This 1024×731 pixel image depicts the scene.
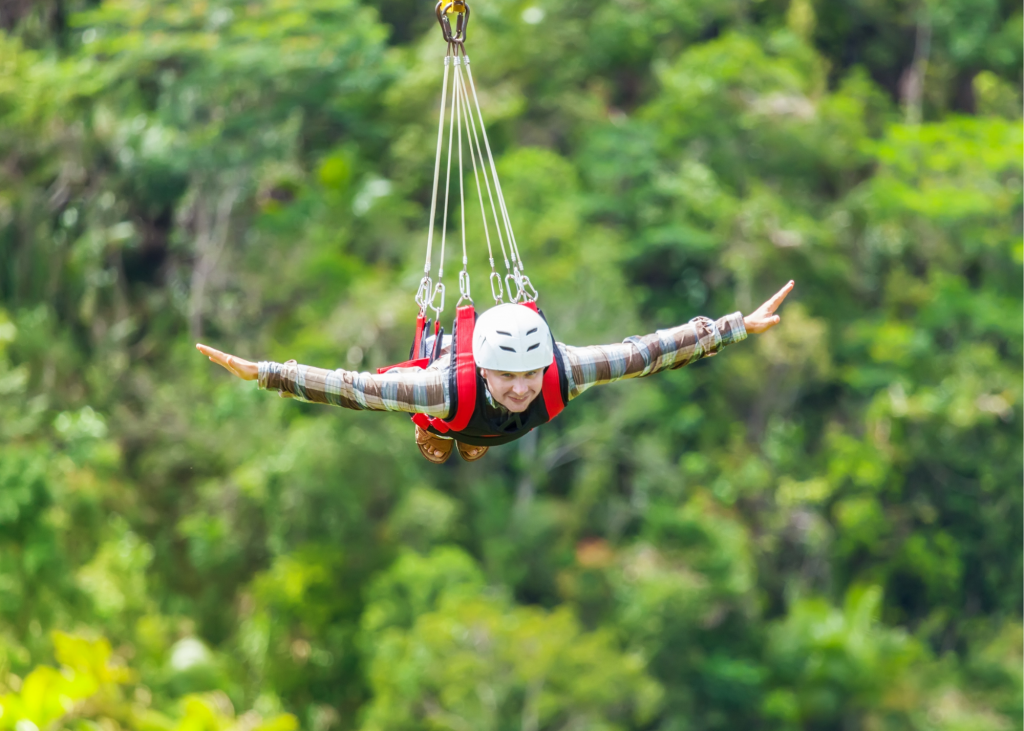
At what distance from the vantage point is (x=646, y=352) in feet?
17.4

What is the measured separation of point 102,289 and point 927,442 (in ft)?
37.1

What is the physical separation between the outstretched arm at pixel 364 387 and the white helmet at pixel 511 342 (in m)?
0.20

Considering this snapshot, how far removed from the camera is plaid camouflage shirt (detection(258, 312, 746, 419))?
5062 millimetres

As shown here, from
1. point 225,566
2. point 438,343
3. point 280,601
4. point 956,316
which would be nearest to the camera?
point 438,343

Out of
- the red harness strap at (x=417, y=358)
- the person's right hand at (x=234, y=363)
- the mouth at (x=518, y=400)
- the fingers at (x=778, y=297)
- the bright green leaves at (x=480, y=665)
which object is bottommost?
the bright green leaves at (x=480, y=665)

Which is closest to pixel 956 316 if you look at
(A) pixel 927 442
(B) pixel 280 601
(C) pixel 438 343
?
(A) pixel 927 442

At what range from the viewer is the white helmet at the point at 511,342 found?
16.4ft

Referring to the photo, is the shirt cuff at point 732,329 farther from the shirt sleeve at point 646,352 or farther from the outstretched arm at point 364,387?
the outstretched arm at point 364,387

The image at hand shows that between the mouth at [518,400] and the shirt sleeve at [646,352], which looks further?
the shirt sleeve at [646,352]

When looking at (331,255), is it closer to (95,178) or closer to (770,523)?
(95,178)

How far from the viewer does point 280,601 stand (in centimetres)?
1764

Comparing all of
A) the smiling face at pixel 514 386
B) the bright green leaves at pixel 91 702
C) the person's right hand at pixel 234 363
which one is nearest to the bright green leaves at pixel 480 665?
the bright green leaves at pixel 91 702

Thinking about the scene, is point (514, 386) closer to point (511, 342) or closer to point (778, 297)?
point (511, 342)

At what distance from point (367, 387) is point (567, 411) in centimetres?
1469
